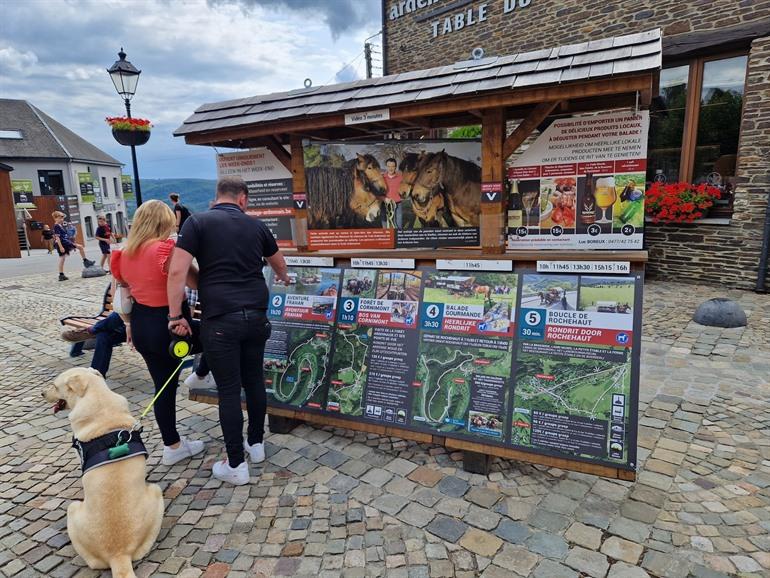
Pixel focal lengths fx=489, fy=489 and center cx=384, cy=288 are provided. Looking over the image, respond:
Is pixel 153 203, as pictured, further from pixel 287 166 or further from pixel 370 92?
pixel 370 92

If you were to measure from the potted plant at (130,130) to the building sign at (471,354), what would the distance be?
646 cm

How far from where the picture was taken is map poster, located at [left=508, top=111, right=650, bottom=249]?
352 centimetres

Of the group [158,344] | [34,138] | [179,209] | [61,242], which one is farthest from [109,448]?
[34,138]

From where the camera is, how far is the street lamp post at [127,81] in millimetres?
9211

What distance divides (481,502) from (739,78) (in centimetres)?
1019

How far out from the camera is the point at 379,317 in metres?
3.92

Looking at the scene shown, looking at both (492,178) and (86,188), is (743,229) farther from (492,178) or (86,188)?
(86,188)

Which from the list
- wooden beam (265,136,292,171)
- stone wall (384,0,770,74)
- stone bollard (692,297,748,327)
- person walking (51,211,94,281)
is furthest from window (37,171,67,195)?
stone bollard (692,297,748,327)

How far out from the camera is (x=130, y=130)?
891cm

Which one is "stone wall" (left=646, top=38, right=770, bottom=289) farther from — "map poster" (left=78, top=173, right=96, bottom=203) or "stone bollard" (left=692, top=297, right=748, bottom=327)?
"map poster" (left=78, top=173, right=96, bottom=203)

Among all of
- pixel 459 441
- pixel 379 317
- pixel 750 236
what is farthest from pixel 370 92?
pixel 750 236

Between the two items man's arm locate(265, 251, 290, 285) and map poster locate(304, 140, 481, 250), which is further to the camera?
map poster locate(304, 140, 481, 250)

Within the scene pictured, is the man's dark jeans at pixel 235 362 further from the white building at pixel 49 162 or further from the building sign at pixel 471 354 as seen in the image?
the white building at pixel 49 162

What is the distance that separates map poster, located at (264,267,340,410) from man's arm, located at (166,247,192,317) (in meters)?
1.15
